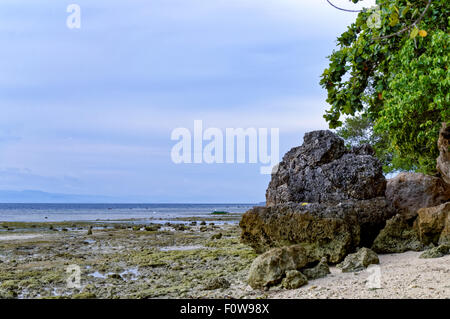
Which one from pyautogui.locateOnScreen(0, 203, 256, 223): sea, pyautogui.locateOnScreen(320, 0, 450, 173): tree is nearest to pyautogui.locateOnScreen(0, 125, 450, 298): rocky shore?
pyautogui.locateOnScreen(320, 0, 450, 173): tree

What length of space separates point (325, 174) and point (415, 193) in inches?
104

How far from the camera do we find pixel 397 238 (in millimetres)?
10594

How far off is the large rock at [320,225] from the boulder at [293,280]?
2.34 m

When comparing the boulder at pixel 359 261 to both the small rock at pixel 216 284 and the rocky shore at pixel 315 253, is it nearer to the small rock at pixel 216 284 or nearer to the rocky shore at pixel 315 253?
the rocky shore at pixel 315 253

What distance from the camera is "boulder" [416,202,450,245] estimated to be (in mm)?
9898

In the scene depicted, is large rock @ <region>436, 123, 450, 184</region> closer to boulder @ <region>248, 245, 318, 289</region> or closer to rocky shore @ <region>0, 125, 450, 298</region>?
rocky shore @ <region>0, 125, 450, 298</region>

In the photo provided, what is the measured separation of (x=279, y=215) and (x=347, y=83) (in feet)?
14.4

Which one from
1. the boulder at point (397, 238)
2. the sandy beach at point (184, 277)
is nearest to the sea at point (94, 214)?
the sandy beach at point (184, 277)

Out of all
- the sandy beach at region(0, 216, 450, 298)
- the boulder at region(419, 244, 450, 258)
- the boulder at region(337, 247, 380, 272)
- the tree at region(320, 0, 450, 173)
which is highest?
the tree at region(320, 0, 450, 173)

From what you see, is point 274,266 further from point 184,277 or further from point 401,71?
point 401,71

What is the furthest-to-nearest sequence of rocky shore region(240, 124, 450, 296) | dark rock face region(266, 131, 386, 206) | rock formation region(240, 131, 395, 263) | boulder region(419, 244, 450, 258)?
1. dark rock face region(266, 131, 386, 206)
2. rock formation region(240, 131, 395, 263)
3. boulder region(419, 244, 450, 258)
4. rocky shore region(240, 124, 450, 296)

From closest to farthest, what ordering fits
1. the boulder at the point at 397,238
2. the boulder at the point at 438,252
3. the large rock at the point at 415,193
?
1. the boulder at the point at 438,252
2. the boulder at the point at 397,238
3. the large rock at the point at 415,193

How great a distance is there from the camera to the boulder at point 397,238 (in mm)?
10344

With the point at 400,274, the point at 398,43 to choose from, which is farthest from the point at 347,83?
the point at 400,274
